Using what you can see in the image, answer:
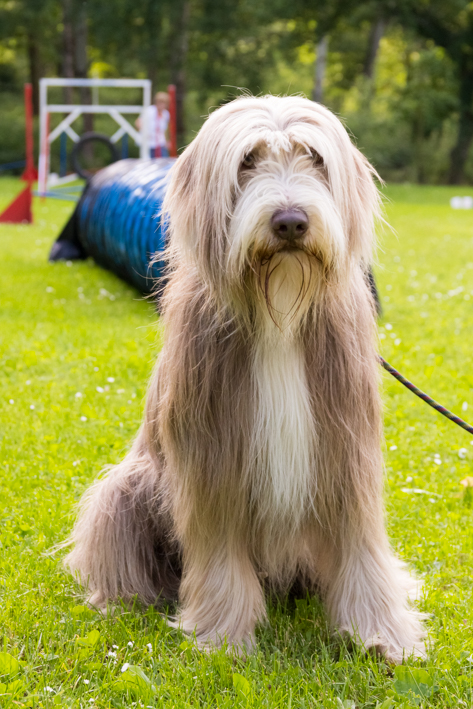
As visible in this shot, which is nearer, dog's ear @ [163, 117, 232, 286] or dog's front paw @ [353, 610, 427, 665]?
dog's ear @ [163, 117, 232, 286]

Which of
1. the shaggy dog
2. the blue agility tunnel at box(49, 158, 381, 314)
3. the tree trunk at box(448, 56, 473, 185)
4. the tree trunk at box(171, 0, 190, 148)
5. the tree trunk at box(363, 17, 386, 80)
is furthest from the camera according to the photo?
the tree trunk at box(363, 17, 386, 80)

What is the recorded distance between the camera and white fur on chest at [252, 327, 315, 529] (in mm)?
2230

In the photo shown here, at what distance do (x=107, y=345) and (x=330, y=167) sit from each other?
415 centimetres

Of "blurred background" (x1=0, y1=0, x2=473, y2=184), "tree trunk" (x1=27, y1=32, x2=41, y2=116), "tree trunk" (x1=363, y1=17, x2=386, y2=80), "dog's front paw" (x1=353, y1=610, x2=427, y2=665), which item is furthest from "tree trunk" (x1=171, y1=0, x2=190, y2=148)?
"dog's front paw" (x1=353, y1=610, x2=427, y2=665)

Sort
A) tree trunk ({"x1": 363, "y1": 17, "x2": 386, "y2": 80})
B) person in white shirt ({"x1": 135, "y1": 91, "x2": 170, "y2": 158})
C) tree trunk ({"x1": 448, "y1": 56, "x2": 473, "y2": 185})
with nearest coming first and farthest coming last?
person in white shirt ({"x1": 135, "y1": 91, "x2": 170, "y2": 158})
tree trunk ({"x1": 448, "y1": 56, "x2": 473, "y2": 185})
tree trunk ({"x1": 363, "y1": 17, "x2": 386, "y2": 80})

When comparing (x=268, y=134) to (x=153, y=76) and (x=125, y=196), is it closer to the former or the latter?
(x=125, y=196)

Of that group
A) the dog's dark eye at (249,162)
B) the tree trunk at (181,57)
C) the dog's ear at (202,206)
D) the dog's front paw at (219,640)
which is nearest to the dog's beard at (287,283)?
the dog's ear at (202,206)

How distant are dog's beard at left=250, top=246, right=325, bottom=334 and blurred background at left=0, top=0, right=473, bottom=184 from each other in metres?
24.6

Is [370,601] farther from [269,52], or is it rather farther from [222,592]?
[269,52]

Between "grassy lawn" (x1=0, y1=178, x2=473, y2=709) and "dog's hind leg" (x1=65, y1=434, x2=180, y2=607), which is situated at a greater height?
"dog's hind leg" (x1=65, y1=434, x2=180, y2=607)

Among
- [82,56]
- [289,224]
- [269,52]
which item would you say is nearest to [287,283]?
[289,224]

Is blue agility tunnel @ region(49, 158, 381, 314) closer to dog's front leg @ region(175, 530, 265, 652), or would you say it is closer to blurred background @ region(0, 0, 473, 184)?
dog's front leg @ region(175, 530, 265, 652)

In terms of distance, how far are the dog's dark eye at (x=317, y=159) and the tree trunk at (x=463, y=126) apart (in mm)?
28733

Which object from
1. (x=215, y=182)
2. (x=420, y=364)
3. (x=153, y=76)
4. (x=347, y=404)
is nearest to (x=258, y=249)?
(x=215, y=182)
